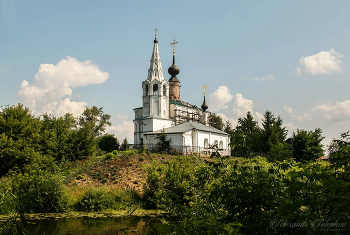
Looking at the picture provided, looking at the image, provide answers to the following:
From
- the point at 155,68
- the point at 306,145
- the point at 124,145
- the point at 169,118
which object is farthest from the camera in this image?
the point at 124,145

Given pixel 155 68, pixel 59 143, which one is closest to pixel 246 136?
pixel 59 143

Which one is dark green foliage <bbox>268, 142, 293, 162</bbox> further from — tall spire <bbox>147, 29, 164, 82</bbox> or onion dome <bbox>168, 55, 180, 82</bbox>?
onion dome <bbox>168, 55, 180, 82</bbox>

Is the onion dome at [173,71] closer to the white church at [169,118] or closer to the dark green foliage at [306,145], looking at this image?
the white church at [169,118]

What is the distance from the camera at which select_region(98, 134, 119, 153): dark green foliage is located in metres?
38.2

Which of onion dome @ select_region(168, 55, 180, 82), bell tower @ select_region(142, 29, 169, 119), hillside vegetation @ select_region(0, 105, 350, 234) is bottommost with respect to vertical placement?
hillside vegetation @ select_region(0, 105, 350, 234)

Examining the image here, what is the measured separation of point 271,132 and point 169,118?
43.0 feet

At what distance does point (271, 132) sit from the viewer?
2834 cm

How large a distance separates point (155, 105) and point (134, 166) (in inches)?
588

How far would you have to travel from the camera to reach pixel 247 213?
3537 mm

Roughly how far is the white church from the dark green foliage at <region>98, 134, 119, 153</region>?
5869mm

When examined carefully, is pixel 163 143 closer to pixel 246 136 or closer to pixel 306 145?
pixel 306 145

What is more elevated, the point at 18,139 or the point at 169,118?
the point at 169,118

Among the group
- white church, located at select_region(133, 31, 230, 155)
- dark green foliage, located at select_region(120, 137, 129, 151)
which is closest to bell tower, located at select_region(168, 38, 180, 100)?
white church, located at select_region(133, 31, 230, 155)

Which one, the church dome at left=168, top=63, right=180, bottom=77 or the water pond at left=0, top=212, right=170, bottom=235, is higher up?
the church dome at left=168, top=63, right=180, bottom=77
